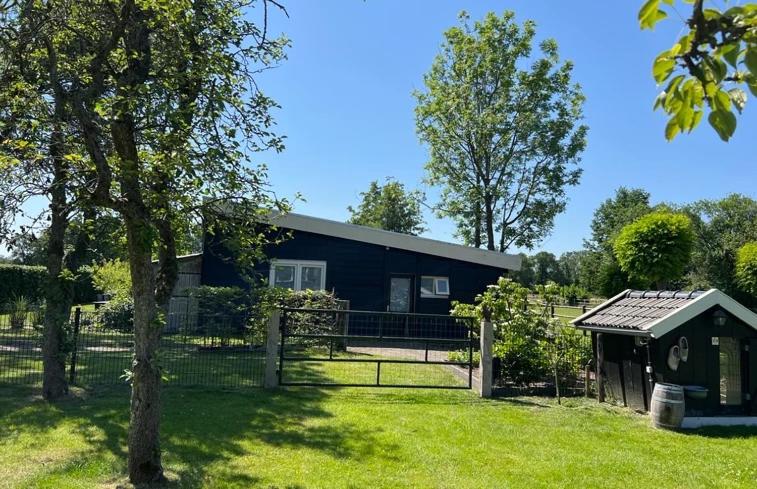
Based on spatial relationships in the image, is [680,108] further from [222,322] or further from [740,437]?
[222,322]

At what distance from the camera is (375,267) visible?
1795cm

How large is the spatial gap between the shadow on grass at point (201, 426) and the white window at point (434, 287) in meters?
9.58

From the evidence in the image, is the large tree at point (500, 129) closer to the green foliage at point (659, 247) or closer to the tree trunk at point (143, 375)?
the green foliage at point (659, 247)

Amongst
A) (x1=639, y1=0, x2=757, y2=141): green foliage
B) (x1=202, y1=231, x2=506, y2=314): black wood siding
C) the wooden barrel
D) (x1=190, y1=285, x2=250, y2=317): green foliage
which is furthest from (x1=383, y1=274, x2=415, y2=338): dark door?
(x1=639, y1=0, x2=757, y2=141): green foliage

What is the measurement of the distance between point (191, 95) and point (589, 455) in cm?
579

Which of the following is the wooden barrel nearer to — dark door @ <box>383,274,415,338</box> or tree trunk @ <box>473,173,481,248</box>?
dark door @ <box>383,274,415,338</box>

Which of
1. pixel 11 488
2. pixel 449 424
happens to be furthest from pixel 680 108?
pixel 449 424

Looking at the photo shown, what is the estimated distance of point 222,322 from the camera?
10766 millimetres

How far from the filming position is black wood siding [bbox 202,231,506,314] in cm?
1767

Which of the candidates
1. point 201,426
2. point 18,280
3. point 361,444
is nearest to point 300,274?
point 201,426

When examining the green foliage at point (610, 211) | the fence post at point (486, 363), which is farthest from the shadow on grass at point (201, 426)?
the green foliage at point (610, 211)

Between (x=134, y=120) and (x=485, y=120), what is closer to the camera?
(x=134, y=120)

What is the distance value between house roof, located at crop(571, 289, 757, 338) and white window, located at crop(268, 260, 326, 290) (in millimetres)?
9732

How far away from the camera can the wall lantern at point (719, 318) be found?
823 cm
